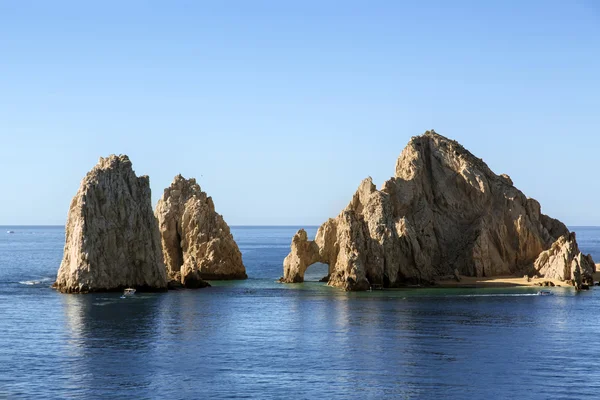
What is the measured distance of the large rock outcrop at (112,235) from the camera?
13538 cm

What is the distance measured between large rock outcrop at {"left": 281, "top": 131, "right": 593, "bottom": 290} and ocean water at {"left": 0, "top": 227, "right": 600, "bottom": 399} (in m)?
12.7

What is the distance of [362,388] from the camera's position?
71562mm

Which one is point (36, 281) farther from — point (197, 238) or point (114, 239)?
point (114, 239)

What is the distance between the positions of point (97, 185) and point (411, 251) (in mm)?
51618

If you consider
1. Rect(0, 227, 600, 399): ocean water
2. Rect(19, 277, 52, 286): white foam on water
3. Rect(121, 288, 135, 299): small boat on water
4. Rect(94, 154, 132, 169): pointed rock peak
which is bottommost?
Rect(0, 227, 600, 399): ocean water

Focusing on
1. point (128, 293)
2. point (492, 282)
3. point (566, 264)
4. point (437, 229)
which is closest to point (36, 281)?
point (128, 293)

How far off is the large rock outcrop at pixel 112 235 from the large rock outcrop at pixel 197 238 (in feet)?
78.3

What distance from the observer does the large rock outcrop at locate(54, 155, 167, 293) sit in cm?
13538

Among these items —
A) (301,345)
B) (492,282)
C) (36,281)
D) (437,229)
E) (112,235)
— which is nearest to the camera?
(301,345)

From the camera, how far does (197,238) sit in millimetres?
168250

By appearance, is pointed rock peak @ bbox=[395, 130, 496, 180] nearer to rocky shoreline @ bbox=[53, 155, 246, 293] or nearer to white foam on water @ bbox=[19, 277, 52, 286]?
rocky shoreline @ bbox=[53, 155, 246, 293]

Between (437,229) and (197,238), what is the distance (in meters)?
42.8

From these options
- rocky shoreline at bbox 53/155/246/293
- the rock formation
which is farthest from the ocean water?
the rock formation

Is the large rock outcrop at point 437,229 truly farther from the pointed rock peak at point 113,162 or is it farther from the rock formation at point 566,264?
the pointed rock peak at point 113,162
